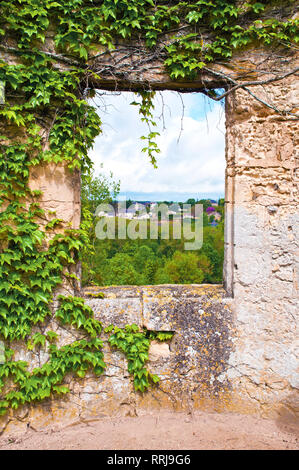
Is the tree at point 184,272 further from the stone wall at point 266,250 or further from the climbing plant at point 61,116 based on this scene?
the climbing plant at point 61,116

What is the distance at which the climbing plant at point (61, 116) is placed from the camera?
2375 millimetres

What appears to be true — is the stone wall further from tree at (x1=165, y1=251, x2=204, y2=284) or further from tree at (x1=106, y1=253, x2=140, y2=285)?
tree at (x1=165, y1=251, x2=204, y2=284)

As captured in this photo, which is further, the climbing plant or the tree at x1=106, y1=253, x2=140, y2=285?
the tree at x1=106, y1=253, x2=140, y2=285

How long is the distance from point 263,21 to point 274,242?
Answer: 1.99 metres

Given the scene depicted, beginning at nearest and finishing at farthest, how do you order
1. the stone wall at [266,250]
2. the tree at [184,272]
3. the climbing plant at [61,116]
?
the climbing plant at [61,116] < the stone wall at [266,250] < the tree at [184,272]

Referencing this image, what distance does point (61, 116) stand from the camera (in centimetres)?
248

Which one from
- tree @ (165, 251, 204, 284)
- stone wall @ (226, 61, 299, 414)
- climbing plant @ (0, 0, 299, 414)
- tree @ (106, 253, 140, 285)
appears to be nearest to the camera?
climbing plant @ (0, 0, 299, 414)

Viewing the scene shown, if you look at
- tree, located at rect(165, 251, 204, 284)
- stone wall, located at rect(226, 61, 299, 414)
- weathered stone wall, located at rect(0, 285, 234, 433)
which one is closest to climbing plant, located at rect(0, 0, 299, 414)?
weathered stone wall, located at rect(0, 285, 234, 433)

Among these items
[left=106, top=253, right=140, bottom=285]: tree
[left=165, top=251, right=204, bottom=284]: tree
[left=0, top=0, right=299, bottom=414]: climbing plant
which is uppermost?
[left=0, top=0, right=299, bottom=414]: climbing plant

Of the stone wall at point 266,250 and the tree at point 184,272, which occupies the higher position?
the stone wall at point 266,250

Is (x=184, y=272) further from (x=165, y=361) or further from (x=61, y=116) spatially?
(x=61, y=116)

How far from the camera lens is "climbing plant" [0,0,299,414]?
2.38 meters

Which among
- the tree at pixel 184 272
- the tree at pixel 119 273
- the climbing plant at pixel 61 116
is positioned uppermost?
the climbing plant at pixel 61 116

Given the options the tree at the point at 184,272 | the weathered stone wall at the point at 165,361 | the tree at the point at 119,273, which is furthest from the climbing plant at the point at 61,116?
the tree at the point at 184,272
